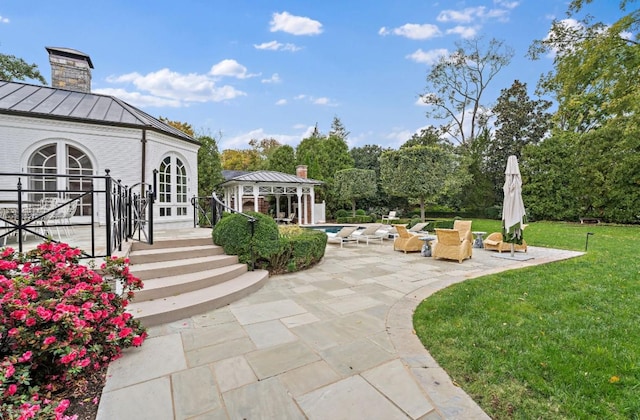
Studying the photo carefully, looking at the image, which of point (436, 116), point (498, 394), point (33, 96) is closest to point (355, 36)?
point (33, 96)

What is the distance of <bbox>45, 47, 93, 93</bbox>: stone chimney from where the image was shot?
33.2ft

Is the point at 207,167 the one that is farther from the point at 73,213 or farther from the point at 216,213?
the point at 73,213

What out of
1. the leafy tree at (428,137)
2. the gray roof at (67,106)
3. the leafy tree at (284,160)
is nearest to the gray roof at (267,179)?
the leafy tree at (284,160)

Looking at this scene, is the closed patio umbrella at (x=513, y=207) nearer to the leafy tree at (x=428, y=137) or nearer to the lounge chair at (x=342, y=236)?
the lounge chair at (x=342, y=236)

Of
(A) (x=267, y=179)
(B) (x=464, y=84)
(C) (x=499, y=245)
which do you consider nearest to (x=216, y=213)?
(C) (x=499, y=245)

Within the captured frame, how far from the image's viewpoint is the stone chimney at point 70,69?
10.1m

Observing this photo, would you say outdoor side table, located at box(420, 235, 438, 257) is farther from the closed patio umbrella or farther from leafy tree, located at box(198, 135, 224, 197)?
leafy tree, located at box(198, 135, 224, 197)

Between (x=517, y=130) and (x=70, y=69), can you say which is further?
(x=517, y=130)

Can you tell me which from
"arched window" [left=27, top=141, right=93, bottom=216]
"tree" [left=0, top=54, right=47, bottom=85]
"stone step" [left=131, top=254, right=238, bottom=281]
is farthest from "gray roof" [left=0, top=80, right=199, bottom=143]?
"tree" [left=0, top=54, right=47, bottom=85]

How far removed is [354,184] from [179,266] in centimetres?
1712

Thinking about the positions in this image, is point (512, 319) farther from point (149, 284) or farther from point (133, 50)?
point (133, 50)

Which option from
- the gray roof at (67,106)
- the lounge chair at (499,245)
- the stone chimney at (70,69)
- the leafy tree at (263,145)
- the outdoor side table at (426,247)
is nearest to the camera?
the gray roof at (67,106)

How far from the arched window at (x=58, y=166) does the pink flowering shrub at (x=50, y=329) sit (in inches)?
257

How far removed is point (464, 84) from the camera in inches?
1090
